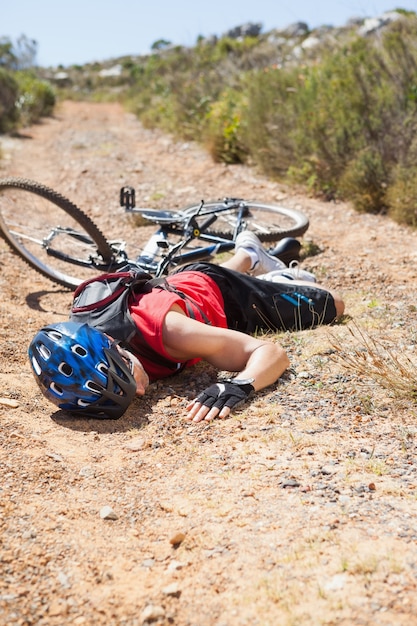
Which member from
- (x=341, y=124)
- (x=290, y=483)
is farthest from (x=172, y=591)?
(x=341, y=124)

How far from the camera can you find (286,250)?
521 cm

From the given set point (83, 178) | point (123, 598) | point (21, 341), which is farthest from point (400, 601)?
point (83, 178)

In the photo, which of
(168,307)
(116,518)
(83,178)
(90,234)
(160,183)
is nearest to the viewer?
(116,518)

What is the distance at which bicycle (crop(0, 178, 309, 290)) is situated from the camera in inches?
194

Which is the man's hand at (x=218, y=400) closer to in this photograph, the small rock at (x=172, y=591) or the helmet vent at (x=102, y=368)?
the helmet vent at (x=102, y=368)

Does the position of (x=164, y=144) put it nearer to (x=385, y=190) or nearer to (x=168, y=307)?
(x=385, y=190)

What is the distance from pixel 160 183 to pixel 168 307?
551 cm

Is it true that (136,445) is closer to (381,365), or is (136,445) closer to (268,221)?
(381,365)

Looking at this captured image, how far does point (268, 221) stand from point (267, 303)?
2.31 m

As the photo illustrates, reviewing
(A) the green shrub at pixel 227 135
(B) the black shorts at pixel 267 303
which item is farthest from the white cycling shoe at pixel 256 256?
(A) the green shrub at pixel 227 135

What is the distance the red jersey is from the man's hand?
325mm

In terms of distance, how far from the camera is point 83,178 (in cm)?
933

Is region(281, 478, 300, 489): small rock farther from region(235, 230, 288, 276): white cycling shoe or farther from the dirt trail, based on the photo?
region(235, 230, 288, 276): white cycling shoe

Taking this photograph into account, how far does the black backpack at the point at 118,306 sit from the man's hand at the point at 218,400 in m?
0.39
